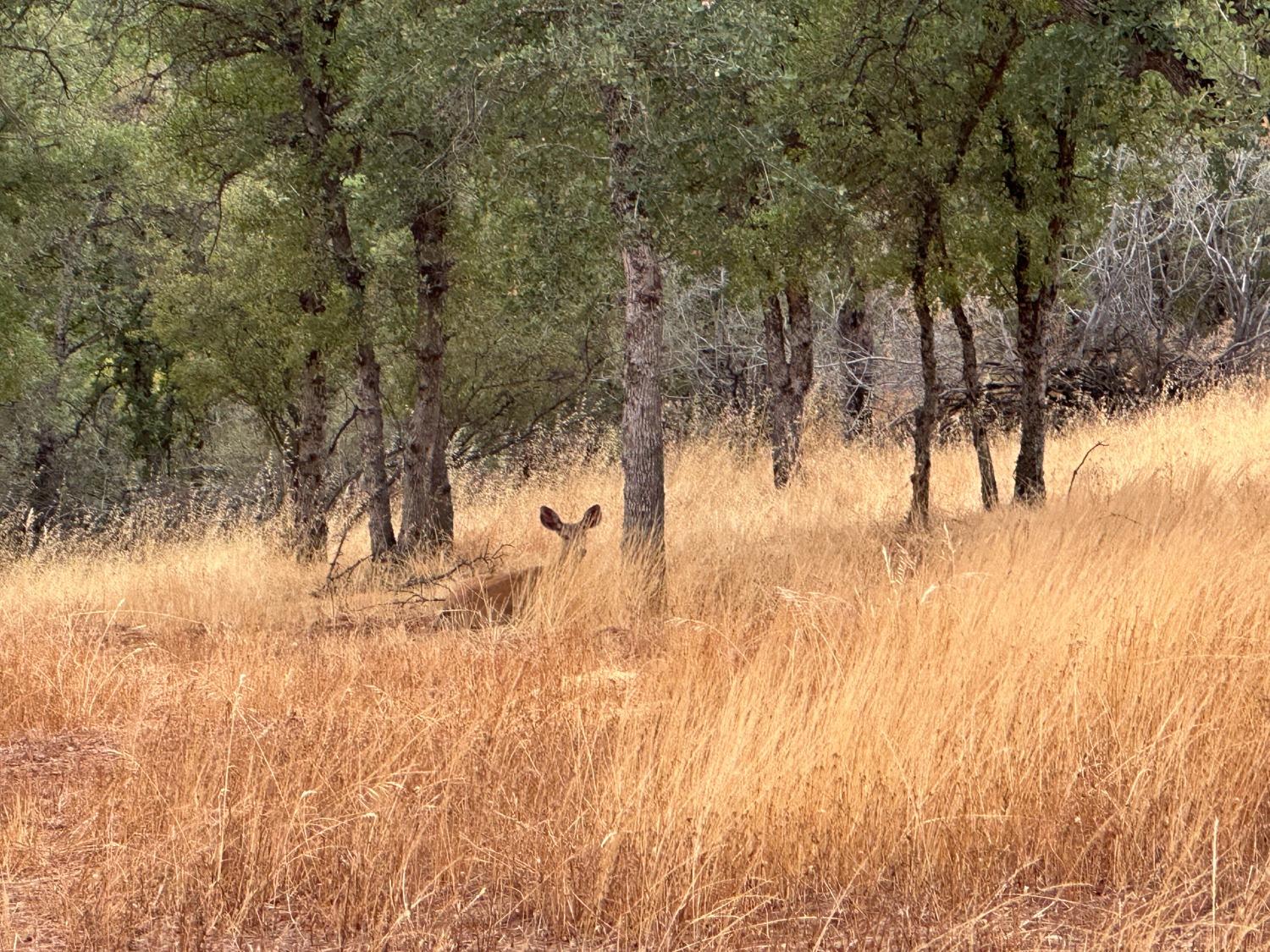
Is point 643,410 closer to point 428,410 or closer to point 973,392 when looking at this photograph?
point 973,392

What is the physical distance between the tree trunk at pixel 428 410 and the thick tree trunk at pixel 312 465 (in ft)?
4.90

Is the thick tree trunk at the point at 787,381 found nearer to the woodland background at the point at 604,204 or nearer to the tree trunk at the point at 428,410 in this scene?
the woodland background at the point at 604,204

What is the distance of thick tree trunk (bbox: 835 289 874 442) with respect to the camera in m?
20.8

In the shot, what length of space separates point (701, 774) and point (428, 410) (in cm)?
864

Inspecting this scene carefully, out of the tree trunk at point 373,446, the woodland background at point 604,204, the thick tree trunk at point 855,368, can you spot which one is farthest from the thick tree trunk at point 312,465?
the thick tree trunk at point 855,368

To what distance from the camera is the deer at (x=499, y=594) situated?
8.95m

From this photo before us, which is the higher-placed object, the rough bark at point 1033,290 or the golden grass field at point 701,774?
the rough bark at point 1033,290

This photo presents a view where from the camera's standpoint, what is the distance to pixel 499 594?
9352 millimetres

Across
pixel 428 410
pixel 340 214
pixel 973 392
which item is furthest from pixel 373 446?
pixel 973 392

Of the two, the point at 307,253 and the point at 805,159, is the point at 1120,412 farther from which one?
the point at 307,253

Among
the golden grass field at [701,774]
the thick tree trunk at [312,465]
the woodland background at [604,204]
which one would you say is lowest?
the golden grass field at [701,774]

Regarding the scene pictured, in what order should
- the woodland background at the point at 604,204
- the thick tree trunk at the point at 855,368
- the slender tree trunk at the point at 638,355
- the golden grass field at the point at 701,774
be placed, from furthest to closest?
1. the thick tree trunk at the point at 855,368
2. the slender tree trunk at the point at 638,355
3. the woodland background at the point at 604,204
4. the golden grass field at the point at 701,774

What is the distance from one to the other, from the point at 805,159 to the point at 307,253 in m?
Result: 4.78

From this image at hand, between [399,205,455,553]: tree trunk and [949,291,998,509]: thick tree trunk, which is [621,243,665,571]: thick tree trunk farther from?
[399,205,455,553]: tree trunk
